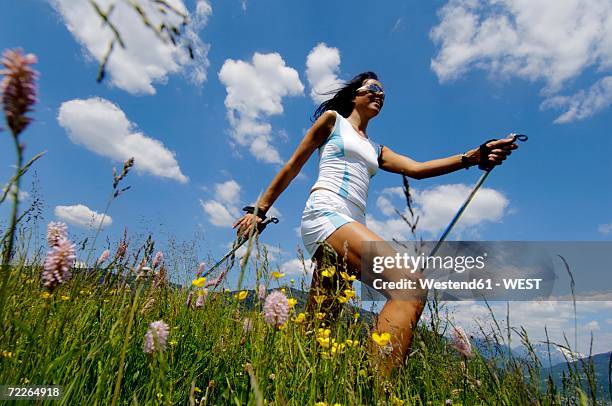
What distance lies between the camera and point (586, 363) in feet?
5.72

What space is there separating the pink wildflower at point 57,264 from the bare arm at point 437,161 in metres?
3.73

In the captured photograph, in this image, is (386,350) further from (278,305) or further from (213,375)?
(213,375)

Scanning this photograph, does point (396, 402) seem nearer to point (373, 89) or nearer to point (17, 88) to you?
point (17, 88)

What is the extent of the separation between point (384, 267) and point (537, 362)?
4.16 feet

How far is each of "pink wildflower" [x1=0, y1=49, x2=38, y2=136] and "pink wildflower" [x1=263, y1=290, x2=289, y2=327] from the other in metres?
1.19

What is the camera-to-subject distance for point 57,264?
1.25 metres

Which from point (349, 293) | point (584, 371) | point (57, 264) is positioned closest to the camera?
point (57, 264)

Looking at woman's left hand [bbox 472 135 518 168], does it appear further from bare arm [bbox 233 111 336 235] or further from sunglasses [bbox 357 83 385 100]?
bare arm [bbox 233 111 336 235]

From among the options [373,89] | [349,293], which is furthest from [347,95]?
[349,293]

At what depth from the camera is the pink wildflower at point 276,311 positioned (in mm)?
1728

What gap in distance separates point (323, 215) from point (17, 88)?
2896 millimetres

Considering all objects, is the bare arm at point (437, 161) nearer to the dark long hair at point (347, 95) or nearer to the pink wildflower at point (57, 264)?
the dark long hair at point (347, 95)

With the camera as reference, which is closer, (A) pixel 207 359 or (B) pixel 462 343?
(B) pixel 462 343

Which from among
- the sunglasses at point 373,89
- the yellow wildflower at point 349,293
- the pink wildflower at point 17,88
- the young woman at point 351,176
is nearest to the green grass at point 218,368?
the yellow wildflower at point 349,293
